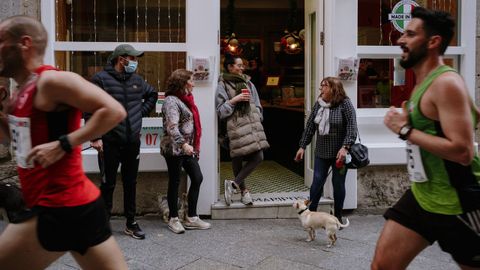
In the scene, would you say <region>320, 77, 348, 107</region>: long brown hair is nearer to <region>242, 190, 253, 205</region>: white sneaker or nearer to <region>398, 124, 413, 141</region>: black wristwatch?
<region>242, 190, 253, 205</region>: white sneaker

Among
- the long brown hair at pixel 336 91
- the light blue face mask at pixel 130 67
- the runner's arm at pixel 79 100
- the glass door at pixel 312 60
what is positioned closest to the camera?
the runner's arm at pixel 79 100

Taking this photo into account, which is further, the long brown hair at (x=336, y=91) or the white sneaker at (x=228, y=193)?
the white sneaker at (x=228, y=193)

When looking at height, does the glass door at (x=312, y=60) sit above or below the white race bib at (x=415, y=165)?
above

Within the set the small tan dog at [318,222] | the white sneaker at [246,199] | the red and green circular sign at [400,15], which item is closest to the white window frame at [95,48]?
the white sneaker at [246,199]

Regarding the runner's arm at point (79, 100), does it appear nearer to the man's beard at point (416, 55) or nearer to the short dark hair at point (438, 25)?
the man's beard at point (416, 55)

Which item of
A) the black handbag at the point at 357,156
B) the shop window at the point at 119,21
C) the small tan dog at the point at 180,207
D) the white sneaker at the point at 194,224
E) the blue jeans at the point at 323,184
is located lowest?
the white sneaker at the point at 194,224

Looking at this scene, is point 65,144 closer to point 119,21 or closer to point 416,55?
point 416,55

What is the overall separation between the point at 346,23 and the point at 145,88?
2.55 metres

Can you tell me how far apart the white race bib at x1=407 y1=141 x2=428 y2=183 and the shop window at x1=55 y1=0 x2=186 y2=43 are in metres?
4.39

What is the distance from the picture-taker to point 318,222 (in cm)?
582

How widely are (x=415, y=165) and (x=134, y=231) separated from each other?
3.79m

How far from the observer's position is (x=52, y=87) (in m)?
2.63

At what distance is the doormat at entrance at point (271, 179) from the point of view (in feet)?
26.2

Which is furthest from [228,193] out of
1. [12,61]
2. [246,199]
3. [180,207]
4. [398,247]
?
[12,61]
